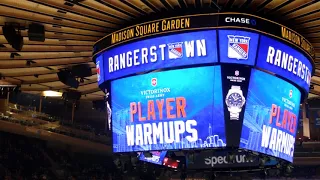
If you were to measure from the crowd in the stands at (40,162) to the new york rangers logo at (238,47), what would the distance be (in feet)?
43.8

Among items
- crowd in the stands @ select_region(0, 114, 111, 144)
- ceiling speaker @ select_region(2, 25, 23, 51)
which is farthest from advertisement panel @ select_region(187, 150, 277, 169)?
crowd in the stands @ select_region(0, 114, 111, 144)

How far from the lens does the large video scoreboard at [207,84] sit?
723cm

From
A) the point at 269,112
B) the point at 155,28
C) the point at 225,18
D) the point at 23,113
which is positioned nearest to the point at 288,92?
the point at 269,112

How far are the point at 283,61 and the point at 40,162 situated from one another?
50.1ft

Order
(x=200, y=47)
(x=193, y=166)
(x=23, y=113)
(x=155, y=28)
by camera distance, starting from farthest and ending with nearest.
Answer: (x=23, y=113) < (x=193, y=166) < (x=155, y=28) < (x=200, y=47)

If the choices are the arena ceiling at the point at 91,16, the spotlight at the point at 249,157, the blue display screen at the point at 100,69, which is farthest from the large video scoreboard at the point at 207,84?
the spotlight at the point at 249,157

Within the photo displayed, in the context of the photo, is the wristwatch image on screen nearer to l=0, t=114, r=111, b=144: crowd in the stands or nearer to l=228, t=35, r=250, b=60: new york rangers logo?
l=228, t=35, r=250, b=60: new york rangers logo

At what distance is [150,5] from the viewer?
7.70 metres

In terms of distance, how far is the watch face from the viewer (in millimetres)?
7188

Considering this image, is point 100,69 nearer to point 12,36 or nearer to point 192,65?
point 12,36

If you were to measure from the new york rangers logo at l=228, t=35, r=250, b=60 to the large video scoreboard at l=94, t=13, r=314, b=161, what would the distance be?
17 mm

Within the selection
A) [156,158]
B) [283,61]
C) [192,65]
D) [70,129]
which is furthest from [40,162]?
[283,61]

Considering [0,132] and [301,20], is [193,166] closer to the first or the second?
[301,20]

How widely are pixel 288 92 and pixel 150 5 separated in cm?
289
